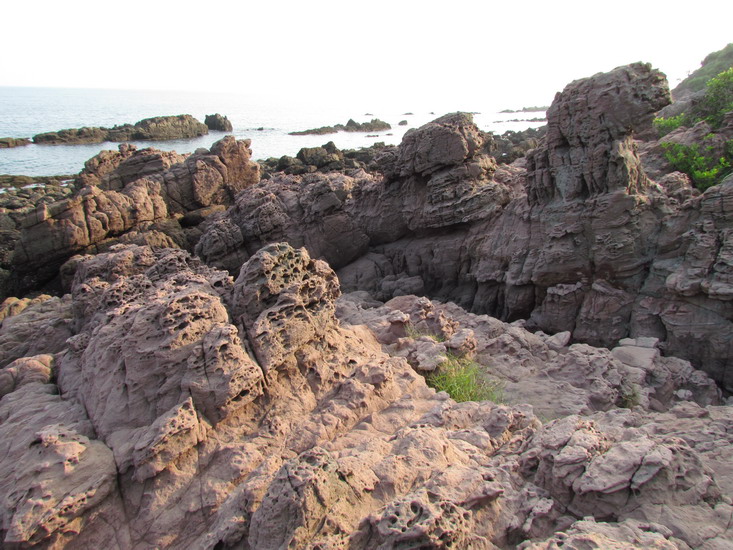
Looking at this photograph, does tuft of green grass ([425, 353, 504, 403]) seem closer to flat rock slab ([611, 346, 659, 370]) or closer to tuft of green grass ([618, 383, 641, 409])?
tuft of green grass ([618, 383, 641, 409])

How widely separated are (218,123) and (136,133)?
12881mm

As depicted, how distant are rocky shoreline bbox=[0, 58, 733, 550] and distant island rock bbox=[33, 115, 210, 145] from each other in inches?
1769

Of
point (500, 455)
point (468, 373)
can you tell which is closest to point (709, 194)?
point (468, 373)

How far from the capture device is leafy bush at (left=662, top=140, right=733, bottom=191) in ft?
36.9

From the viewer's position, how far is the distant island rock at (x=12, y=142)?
144ft

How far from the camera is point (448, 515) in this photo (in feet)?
9.40

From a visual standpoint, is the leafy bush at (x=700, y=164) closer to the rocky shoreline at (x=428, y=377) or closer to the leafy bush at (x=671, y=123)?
the rocky shoreline at (x=428, y=377)

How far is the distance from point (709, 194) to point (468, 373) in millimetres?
5741

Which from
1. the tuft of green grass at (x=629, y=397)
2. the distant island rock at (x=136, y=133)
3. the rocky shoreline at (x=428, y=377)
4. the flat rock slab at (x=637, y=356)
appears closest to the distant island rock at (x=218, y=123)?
the distant island rock at (x=136, y=133)

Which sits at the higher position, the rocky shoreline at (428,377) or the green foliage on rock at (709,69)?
→ the green foliage on rock at (709,69)

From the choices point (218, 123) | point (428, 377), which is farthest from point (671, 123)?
point (218, 123)

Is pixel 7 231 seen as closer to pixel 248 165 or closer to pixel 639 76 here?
pixel 248 165

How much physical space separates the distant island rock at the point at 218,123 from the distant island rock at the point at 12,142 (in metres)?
21.2

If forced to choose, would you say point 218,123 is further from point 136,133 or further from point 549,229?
point 549,229
